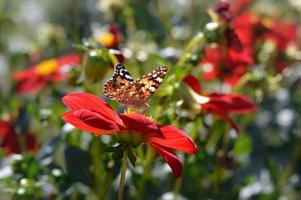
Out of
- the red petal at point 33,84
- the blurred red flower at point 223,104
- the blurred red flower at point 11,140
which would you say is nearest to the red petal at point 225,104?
the blurred red flower at point 223,104

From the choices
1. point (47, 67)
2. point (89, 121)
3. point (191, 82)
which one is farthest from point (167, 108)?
point (47, 67)

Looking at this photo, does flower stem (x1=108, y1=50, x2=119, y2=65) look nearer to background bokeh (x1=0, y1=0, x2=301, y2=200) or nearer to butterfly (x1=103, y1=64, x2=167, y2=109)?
background bokeh (x1=0, y1=0, x2=301, y2=200)

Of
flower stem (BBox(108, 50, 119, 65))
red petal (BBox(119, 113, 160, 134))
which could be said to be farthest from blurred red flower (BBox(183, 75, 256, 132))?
red petal (BBox(119, 113, 160, 134))

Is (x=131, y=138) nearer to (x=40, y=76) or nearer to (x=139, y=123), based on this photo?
(x=139, y=123)

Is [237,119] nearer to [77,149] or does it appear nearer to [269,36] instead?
[269,36]

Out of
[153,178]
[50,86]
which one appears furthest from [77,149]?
[50,86]

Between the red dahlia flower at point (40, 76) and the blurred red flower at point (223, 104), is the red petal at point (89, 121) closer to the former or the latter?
the blurred red flower at point (223, 104)
